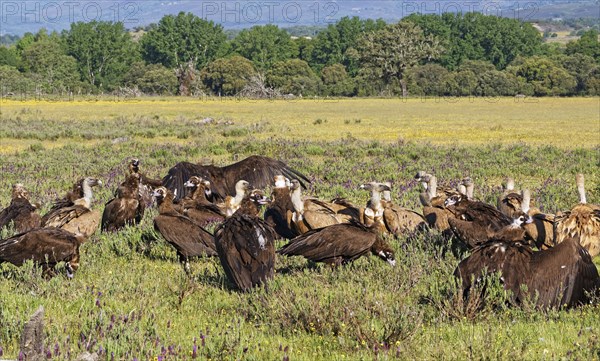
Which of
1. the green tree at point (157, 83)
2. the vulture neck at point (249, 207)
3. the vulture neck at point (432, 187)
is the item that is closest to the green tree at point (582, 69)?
the green tree at point (157, 83)

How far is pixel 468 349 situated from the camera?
5930 mm

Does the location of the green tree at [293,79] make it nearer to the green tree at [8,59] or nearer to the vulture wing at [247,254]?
the green tree at [8,59]

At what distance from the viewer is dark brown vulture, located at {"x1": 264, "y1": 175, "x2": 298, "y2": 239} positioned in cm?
1125

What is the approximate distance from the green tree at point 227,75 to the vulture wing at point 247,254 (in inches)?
3766

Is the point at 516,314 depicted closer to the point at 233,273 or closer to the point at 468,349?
the point at 468,349

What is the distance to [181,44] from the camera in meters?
133

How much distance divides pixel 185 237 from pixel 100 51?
400 ft

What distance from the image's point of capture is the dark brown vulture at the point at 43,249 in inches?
322

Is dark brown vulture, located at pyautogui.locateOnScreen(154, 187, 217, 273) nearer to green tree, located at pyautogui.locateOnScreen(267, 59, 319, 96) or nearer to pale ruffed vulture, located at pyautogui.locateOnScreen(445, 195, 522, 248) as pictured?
pale ruffed vulture, located at pyautogui.locateOnScreen(445, 195, 522, 248)

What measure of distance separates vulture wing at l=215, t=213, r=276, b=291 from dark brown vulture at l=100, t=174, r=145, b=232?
3.77 metres

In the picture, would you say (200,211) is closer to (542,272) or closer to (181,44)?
(542,272)

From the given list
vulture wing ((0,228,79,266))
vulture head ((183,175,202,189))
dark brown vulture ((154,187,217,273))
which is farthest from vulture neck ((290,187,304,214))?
vulture wing ((0,228,79,266))

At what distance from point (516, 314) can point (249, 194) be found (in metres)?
4.54

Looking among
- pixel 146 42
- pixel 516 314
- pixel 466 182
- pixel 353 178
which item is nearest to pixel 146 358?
pixel 516 314
